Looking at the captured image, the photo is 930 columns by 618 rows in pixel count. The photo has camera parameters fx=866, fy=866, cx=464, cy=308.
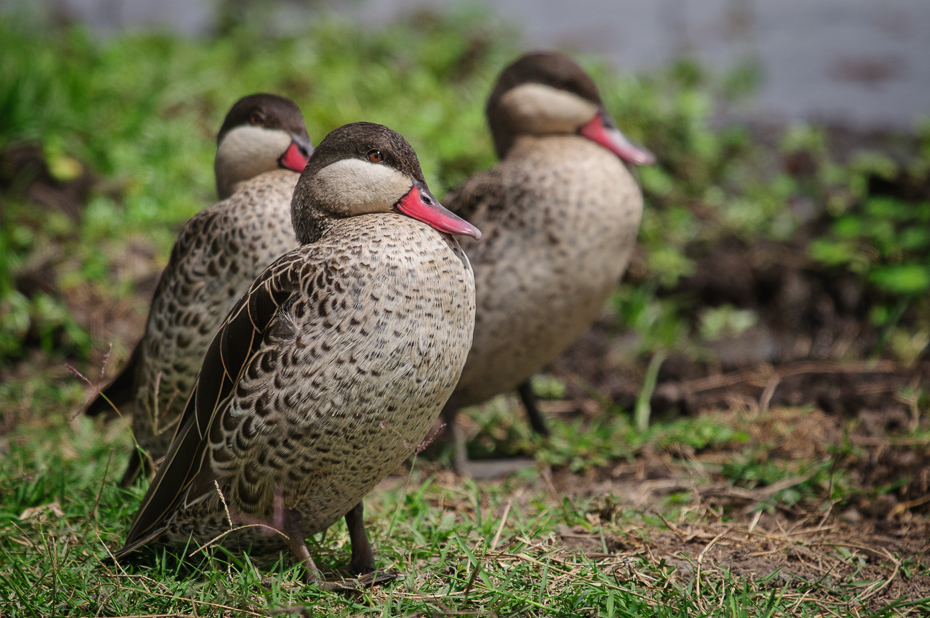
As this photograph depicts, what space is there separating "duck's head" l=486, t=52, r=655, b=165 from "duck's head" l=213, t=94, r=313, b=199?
1.13 meters

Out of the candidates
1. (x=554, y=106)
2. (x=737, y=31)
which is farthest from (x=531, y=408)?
(x=737, y=31)

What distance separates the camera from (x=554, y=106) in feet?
12.5

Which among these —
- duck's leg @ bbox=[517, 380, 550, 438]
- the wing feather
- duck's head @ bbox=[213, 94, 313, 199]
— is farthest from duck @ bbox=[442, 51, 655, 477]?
the wing feather

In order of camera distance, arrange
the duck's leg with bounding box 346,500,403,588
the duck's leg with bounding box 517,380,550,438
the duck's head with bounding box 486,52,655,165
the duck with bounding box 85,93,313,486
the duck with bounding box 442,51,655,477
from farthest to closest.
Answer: the duck's leg with bounding box 517,380,550,438 < the duck's head with bounding box 486,52,655,165 < the duck with bounding box 442,51,655,477 < the duck with bounding box 85,93,313,486 < the duck's leg with bounding box 346,500,403,588

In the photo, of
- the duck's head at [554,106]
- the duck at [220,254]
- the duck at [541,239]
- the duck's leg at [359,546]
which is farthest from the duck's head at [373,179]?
the duck's head at [554,106]

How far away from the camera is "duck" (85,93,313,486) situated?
2836mm

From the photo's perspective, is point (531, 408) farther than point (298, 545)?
Yes

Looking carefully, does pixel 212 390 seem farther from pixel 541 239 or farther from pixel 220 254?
pixel 541 239

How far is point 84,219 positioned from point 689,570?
447cm

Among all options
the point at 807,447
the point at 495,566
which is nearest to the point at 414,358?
the point at 495,566

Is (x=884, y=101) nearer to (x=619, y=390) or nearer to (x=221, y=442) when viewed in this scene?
(x=619, y=390)

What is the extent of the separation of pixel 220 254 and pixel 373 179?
2.62 ft

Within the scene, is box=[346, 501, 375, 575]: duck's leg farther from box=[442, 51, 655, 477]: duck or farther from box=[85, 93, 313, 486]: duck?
box=[442, 51, 655, 477]: duck

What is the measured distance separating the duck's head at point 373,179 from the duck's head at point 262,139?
0.74 meters
